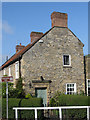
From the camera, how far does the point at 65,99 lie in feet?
44.9

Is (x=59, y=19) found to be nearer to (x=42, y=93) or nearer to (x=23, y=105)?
(x=42, y=93)

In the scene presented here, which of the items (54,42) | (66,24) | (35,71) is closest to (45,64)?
(35,71)

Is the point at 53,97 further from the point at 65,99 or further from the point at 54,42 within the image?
the point at 54,42

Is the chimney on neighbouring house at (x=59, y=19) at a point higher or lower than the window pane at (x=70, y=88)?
higher

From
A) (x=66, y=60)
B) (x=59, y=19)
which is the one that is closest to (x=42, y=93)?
(x=66, y=60)

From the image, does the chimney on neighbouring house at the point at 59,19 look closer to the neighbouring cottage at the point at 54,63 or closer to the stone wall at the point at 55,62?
the neighbouring cottage at the point at 54,63

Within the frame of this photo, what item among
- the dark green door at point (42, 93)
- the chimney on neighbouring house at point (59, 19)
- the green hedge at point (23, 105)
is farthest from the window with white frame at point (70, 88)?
the green hedge at point (23, 105)

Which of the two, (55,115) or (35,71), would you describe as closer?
(55,115)

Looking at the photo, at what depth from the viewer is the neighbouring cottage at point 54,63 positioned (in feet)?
56.1

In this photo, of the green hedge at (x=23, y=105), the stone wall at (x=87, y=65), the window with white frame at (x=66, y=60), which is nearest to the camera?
the green hedge at (x=23, y=105)

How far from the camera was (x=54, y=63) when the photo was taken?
59.2ft

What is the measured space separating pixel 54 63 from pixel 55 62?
0.46 feet

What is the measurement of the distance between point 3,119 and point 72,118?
4589mm

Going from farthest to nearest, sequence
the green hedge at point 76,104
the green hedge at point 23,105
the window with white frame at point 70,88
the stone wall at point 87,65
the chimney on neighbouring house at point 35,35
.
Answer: the chimney on neighbouring house at point 35,35 < the stone wall at point 87,65 < the window with white frame at point 70,88 < the green hedge at point 76,104 < the green hedge at point 23,105
